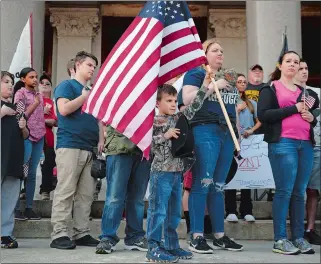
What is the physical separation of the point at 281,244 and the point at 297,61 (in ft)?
6.48

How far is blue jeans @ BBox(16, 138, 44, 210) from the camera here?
675cm

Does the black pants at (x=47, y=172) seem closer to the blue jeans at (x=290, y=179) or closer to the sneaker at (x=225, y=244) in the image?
the sneaker at (x=225, y=244)

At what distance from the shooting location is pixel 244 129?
7.52 metres

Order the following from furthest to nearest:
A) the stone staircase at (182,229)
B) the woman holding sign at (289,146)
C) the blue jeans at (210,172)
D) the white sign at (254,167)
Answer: the white sign at (254,167) → the stone staircase at (182,229) → the woman holding sign at (289,146) → the blue jeans at (210,172)

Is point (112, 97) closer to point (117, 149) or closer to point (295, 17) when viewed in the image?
point (117, 149)

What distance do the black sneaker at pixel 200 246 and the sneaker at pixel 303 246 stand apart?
100 cm

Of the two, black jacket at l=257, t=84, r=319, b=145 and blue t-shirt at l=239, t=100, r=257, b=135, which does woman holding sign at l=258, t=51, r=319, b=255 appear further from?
blue t-shirt at l=239, t=100, r=257, b=135

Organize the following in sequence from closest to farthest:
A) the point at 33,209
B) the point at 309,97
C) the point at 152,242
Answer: the point at 152,242, the point at 309,97, the point at 33,209

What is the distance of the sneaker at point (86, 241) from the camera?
566cm

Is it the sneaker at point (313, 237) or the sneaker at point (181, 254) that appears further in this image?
the sneaker at point (313, 237)

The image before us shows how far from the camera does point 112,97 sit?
200 inches

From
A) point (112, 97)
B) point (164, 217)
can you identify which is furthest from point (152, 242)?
point (112, 97)

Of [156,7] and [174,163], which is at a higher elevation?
[156,7]

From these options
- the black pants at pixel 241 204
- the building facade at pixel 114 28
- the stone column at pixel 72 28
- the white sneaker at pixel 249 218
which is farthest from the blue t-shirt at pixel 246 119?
the stone column at pixel 72 28
